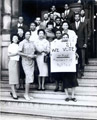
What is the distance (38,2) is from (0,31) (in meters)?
2.41

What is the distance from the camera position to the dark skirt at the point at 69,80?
6.50m

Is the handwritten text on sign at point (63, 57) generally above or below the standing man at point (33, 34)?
below

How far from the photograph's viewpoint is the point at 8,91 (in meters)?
7.42

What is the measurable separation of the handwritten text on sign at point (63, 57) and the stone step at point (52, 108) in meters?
0.76

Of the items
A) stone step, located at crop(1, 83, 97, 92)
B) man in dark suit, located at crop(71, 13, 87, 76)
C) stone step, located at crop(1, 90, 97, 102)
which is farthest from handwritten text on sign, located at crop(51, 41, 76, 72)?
man in dark suit, located at crop(71, 13, 87, 76)

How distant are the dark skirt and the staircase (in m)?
0.38

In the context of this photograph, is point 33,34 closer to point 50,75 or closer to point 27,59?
point 27,59

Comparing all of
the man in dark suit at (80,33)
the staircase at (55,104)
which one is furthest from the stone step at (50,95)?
the man in dark suit at (80,33)

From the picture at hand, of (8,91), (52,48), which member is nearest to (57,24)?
(52,48)

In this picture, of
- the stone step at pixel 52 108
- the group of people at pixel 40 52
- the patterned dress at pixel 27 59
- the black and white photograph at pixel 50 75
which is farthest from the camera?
the patterned dress at pixel 27 59

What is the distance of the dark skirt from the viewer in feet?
21.3

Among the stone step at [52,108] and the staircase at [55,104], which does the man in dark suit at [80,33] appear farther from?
the stone step at [52,108]

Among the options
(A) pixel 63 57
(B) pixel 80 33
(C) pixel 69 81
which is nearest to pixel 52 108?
(C) pixel 69 81

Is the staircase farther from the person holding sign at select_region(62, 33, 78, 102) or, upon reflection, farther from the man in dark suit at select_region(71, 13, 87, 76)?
the man in dark suit at select_region(71, 13, 87, 76)
